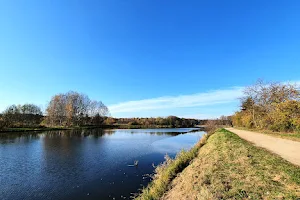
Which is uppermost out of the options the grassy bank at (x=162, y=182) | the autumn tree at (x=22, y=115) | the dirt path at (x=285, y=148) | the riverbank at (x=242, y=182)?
the autumn tree at (x=22, y=115)

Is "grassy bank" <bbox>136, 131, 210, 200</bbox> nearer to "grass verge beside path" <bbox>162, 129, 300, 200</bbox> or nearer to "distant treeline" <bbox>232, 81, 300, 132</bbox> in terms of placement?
"grass verge beside path" <bbox>162, 129, 300, 200</bbox>

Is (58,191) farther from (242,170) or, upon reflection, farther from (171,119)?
(171,119)

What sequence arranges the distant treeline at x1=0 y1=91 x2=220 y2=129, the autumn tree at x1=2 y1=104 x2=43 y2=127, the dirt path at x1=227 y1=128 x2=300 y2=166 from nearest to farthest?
the dirt path at x1=227 y1=128 x2=300 y2=166
the autumn tree at x1=2 y1=104 x2=43 y2=127
the distant treeline at x1=0 y1=91 x2=220 y2=129

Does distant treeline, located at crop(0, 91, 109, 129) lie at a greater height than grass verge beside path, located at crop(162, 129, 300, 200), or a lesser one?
greater

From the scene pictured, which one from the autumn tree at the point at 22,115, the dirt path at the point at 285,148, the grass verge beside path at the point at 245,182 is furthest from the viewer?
the autumn tree at the point at 22,115

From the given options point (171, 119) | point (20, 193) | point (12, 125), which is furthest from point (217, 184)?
point (171, 119)

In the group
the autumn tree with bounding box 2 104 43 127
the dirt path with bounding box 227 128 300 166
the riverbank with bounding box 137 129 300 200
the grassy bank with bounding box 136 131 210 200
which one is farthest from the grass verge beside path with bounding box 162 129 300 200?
the autumn tree with bounding box 2 104 43 127

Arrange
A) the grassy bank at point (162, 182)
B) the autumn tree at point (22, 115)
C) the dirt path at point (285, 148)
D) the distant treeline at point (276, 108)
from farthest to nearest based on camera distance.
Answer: the autumn tree at point (22, 115) → the distant treeline at point (276, 108) → the dirt path at point (285, 148) → the grassy bank at point (162, 182)

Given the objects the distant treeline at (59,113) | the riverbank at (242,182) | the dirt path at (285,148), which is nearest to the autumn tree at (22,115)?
the distant treeline at (59,113)

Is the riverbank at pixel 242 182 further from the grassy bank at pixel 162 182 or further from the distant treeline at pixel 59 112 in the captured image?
the distant treeline at pixel 59 112

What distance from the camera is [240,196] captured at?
4.84m

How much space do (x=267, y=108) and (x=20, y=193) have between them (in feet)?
102

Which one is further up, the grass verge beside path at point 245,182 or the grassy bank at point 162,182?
the grass verge beside path at point 245,182

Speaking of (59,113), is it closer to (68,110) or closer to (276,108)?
(68,110)
